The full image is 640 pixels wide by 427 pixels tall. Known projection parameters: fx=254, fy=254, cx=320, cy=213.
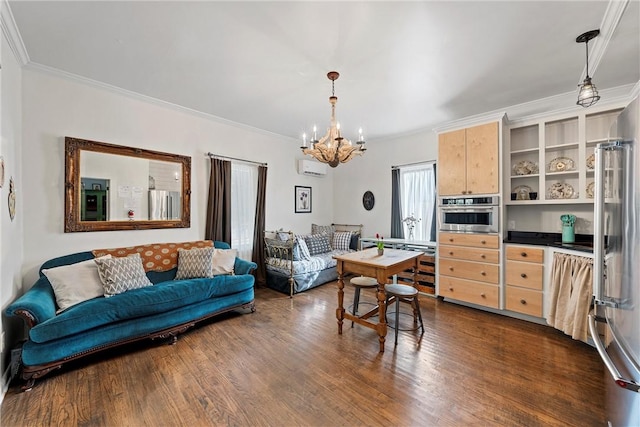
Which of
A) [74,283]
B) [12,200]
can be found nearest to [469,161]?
[74,283]

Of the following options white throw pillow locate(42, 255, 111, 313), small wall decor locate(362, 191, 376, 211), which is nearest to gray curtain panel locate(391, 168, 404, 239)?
small wall decor locate(362, 191, 376, 211)

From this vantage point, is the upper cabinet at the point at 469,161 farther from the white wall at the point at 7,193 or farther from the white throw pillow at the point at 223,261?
the white wall at the point at 7,193

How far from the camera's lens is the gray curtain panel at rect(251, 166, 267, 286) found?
4527 millimetres

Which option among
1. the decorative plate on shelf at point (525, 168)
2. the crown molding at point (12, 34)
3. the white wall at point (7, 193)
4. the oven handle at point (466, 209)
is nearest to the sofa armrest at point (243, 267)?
the white wall at point (7, 193)

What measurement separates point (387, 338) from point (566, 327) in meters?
1.82

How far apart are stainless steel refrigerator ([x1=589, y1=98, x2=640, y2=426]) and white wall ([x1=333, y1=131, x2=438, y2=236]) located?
3.33 metres

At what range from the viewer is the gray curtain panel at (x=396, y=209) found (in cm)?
506

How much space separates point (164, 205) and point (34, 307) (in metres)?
1.78

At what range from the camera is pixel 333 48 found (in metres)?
2.30

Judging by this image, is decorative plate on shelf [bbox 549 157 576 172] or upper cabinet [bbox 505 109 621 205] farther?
decorative plate on shelf [bbox 549 157 576 172]

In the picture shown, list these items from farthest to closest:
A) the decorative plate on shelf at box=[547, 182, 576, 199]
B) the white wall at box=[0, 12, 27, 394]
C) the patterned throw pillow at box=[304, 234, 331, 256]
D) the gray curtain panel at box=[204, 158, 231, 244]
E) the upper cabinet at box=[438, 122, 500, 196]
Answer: the patterned throw pillow at box=[304, 234, 331, 256] < the gray curtain panel at box=[204, 158, 231, 244] < the upper cabinet at box=[438, 122, 500, 196] < the decorative plate on shelf at box=[547, 182, 576, 199] < the white wall at box=[0, 12, 27, 394]

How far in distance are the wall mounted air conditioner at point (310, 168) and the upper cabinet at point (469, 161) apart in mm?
2668

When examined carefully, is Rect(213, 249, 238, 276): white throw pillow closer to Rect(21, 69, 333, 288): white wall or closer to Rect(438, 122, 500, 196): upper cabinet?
Rect(21, 69, 333, 288): white wall

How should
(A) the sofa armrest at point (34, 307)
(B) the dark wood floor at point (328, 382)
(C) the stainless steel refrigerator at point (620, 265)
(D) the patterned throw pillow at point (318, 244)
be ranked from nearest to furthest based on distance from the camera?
(C) the stainless steel refrigerator at point (620, 265) → (B) the dark wood floor at point (328, 382) → (A) the sofa armrest at point (34, 307) → (D) the patterned throw pillow at point (318, 244)
